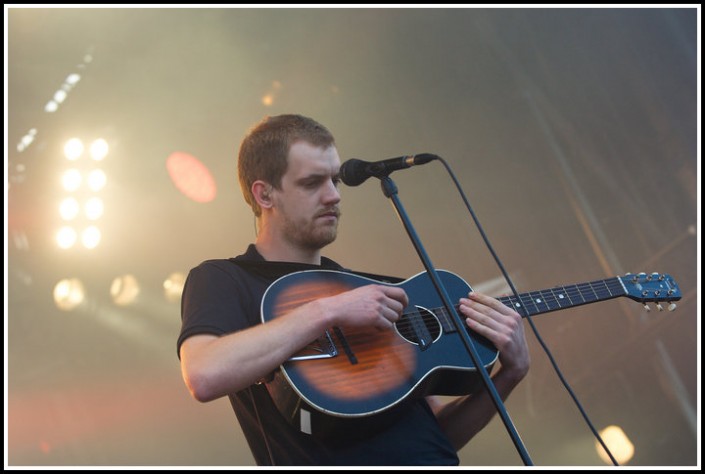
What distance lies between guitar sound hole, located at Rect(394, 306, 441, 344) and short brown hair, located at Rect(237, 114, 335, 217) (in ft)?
2.16

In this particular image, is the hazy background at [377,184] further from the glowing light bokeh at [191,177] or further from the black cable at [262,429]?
the black cable at [262,429]

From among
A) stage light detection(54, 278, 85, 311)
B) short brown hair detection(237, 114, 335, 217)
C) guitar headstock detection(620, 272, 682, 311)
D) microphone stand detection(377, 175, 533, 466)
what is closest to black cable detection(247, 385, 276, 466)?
microphone stand detection(377, 175, 533, 466)

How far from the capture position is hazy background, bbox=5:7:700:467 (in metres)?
5.23

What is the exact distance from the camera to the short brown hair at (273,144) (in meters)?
2.21

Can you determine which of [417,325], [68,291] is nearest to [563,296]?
[417,325]

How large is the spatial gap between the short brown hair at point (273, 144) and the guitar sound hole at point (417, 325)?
2.16 ft

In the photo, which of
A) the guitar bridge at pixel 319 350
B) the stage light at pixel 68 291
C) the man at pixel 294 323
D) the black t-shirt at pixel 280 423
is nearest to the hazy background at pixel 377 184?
the stage light at pixel 68 291

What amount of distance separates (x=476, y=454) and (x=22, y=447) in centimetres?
388

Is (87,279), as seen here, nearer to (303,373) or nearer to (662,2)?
(303,373)

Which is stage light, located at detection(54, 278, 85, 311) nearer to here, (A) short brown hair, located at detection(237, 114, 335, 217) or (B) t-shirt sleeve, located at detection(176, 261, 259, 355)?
(A) short brown hair, located at detection(237, 114, 335, 217)

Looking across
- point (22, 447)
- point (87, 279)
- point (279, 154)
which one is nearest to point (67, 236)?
point (87, 279)

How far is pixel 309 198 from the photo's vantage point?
2.16 m

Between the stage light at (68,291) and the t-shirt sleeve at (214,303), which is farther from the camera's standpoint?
the stage light at (68,291)

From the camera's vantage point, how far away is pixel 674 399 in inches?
234
